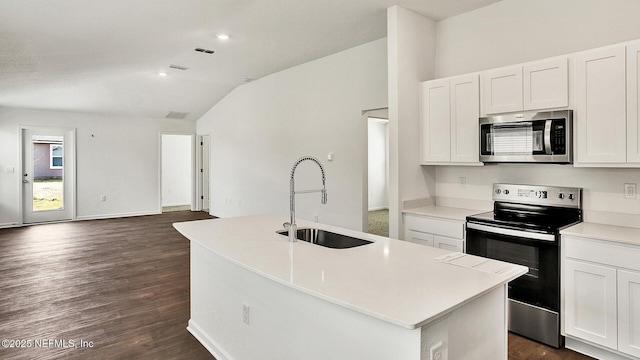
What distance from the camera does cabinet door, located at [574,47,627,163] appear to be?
8.02 feet

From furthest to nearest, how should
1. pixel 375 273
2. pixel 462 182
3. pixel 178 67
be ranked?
pixel 178 67 < pixel 462 182 < pixel 375 273

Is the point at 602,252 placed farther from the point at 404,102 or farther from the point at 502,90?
the point at 404,102

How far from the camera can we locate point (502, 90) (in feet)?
10.0

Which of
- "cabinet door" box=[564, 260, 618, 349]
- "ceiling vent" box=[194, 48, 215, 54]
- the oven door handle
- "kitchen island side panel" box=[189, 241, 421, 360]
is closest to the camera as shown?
"kitchen island side panel" box=[189, 241, 421, 360]

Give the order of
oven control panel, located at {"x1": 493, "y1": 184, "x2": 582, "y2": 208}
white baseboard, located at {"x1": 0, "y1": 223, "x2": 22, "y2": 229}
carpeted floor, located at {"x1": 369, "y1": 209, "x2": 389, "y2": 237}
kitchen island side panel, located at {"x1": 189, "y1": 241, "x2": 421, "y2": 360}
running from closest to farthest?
kitchen island side panel, located at {"x1": 189, "y1": 241, "x2": 421, "y2": 360} < oven control panel, located at {"x1": 493, "y1": 184, "x2": 582, "y2": 208} < carpeted floor, located at {"x1": 369, "y1": 209, "x2": 389, "y2": 237} < white baseboard, located at {"x1": 0, "y1": 223, "x2": 22, "y2": 229}

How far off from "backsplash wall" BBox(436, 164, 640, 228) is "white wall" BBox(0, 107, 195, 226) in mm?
7367

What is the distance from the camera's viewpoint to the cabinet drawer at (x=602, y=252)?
2.21m

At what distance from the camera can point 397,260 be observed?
180cm

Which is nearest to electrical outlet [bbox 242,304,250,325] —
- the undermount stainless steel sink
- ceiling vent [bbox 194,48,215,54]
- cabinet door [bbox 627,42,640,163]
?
the undermount stainless steel sink

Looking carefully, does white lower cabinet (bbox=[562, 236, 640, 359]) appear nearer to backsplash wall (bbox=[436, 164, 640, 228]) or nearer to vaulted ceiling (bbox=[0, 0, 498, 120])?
backsplash wall (bbox=[436, 164, 640, 228])

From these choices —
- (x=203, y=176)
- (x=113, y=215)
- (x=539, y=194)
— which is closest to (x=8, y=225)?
(x=113, y=215)

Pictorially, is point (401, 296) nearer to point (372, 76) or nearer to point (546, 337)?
point (546, 337)

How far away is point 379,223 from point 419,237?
3992 mm

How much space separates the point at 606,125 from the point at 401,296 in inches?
88.0
